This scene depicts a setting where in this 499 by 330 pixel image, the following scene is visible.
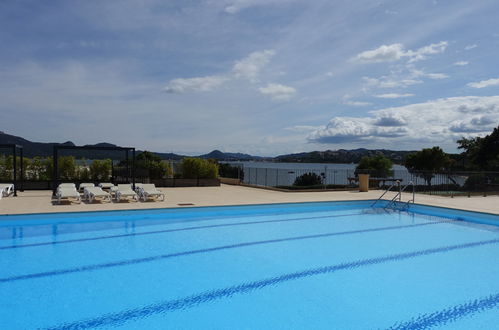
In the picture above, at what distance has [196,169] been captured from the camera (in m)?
18.5

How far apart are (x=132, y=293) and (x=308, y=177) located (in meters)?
15.4

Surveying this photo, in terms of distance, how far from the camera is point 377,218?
37.9 feet

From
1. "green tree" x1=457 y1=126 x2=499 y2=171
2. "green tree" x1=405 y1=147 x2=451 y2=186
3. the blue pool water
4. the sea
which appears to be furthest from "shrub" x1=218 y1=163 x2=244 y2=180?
"green tree" x1=457 y1=126 x2=499 y2=171

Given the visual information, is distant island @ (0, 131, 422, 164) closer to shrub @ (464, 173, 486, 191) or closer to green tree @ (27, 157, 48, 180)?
green tree @ (27, 157, 48, 180)

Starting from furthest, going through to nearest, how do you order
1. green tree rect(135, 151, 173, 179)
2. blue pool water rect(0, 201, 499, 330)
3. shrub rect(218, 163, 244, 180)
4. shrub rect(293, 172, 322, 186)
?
shrub rect(218, 163, 244, 180), shrub rect(293, 172, 322, 186), green tree rect(135, 151, 173, 179), blue pool water rect(0, 201, 499, 330)

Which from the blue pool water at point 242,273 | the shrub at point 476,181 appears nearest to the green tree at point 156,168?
the blue pool water at point 242,273

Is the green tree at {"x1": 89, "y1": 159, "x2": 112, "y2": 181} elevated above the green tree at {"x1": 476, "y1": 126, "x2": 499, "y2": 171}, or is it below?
below

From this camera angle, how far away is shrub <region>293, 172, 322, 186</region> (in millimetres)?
19562

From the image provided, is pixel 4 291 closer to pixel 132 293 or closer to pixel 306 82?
pixel 132 293

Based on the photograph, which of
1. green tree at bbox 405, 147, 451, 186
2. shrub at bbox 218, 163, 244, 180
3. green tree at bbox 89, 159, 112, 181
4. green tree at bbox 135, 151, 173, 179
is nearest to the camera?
green tree at bbox 89, 159, 112, 181

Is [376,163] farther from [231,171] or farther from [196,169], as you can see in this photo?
[196,169]

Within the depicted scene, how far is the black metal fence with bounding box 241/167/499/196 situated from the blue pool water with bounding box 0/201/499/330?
579 centimetres

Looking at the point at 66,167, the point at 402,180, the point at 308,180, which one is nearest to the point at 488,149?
the point at 402,180

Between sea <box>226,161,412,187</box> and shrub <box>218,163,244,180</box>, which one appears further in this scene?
shrub <box>218,163,244,180</box>
